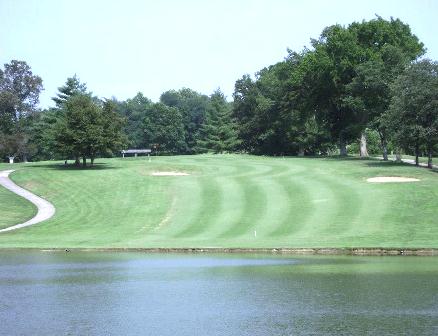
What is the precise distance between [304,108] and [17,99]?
214ft

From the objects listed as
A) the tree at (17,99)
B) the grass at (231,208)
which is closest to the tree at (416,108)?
the grass at (231,208)

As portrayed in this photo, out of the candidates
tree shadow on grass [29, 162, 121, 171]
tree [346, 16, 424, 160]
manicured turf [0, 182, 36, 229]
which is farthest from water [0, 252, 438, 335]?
tree [346, 16, 424, 160]

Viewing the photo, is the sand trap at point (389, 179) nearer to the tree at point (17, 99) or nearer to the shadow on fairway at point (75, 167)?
the shadow on fairway at point (75, 167)

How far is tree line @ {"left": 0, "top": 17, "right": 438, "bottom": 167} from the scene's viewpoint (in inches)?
2724

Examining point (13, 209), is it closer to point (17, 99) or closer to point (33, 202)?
point (33, 202)

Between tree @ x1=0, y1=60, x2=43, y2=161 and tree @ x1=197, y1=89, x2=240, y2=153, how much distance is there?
128 ft

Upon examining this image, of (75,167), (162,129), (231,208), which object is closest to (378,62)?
(231,208)

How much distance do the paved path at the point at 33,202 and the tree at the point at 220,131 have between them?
71615 mm

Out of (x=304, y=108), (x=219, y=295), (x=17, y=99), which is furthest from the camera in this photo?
(x=17, y=99)

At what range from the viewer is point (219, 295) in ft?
84.7

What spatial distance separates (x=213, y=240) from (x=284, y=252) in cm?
575

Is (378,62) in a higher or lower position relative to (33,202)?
higher

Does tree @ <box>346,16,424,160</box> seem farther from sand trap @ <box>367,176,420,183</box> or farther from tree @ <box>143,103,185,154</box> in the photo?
tree @ <box>143,103,185,154</box>

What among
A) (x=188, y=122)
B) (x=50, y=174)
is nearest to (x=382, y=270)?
(x=50, y=174)
